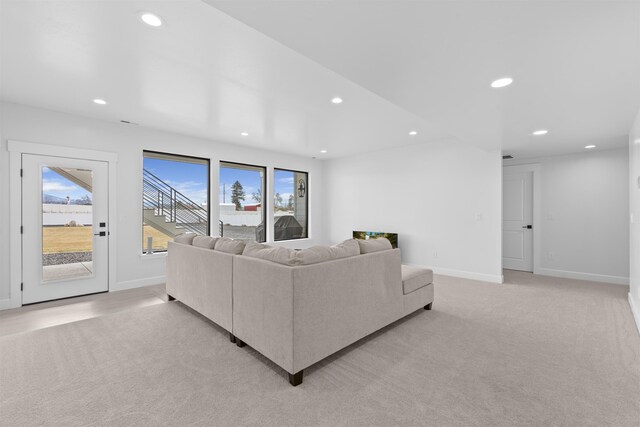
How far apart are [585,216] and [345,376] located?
5.65m

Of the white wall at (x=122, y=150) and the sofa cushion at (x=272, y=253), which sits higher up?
the white wall at (x=122, y=150)

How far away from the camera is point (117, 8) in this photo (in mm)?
1870

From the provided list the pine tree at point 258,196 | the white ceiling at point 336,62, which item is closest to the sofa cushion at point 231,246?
the white ceiling at point 336,62

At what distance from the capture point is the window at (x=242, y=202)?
19.9 feet

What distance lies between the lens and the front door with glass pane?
375 centimetres

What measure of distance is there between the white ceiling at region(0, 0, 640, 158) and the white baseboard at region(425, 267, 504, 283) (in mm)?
2352

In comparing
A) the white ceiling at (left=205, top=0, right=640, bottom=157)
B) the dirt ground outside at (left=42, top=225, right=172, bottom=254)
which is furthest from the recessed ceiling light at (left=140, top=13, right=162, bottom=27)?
the dirt ground outside at (left=42, top=225, right=172, bottom=254)

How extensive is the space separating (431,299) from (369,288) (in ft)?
4.32

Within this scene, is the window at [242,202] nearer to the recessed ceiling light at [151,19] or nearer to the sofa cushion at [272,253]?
the sofa cushion at [272,253]

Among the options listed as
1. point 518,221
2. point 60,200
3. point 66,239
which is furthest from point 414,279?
point 60,200

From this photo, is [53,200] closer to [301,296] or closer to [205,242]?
[205,242]

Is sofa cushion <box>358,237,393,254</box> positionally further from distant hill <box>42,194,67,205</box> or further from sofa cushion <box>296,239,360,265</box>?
distant hill <box>42,194,67,205</box>

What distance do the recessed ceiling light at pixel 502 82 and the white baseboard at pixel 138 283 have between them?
17.3ft

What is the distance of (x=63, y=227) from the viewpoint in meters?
3.99
